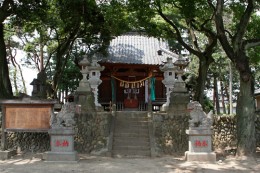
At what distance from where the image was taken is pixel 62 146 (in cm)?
1150

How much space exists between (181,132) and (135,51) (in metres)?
12.1

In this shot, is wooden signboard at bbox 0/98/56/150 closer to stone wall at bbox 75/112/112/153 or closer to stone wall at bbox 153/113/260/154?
stone wall at bbox 75/112/112/153

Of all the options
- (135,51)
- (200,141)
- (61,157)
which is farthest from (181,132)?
(135,51)

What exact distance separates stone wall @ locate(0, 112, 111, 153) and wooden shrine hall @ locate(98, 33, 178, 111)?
8.47 metres

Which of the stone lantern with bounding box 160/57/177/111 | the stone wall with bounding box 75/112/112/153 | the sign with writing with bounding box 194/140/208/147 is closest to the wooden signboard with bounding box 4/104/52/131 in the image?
the stone wall with bounding box 75/112/112/153

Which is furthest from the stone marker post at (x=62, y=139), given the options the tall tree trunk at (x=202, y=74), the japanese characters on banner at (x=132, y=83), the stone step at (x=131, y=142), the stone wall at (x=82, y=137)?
the japanese characters on banner at (x=132, y=83)

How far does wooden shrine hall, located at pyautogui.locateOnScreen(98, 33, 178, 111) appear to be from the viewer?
938 inches

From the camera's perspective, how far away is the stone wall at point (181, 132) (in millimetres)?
14664

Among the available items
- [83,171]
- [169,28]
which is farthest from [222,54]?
[83,171]

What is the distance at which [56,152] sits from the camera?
11398 mm

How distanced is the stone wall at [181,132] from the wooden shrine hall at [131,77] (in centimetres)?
819

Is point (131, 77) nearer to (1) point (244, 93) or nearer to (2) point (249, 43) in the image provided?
(2) point (249, 43)


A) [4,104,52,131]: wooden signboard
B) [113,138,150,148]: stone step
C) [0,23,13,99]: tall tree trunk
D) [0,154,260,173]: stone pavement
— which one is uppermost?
[0,23,13,99]: tall tree trunk

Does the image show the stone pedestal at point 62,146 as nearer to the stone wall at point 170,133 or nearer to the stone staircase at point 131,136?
the stone staircase at point 131,136
